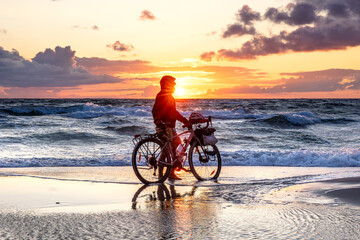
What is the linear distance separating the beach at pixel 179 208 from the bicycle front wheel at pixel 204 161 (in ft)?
0.75

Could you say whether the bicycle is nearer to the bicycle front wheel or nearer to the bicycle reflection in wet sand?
the bicycle front wheel

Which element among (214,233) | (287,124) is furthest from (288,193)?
(287,124)

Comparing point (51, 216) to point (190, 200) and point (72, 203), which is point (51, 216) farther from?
point (190, 200)

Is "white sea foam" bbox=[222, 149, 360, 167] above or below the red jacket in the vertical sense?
below

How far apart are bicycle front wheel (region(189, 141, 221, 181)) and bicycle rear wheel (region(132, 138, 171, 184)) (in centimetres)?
55

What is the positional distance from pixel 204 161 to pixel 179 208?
9.51ft

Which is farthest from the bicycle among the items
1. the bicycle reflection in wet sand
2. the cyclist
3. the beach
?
the bicycle reflection in wet sand

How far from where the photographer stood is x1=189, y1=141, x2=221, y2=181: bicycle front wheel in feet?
25.0

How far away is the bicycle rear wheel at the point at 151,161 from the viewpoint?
7.27 m

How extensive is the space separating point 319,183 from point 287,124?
26.9 metres

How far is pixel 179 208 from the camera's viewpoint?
490 cm

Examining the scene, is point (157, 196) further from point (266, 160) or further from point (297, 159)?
point (297, 159)

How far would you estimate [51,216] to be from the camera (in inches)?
174

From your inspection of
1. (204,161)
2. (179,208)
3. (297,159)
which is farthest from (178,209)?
(297,159)
